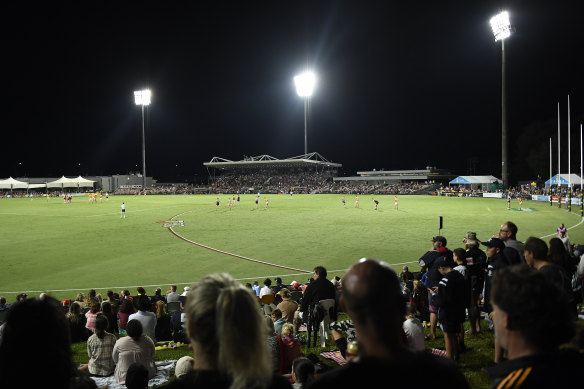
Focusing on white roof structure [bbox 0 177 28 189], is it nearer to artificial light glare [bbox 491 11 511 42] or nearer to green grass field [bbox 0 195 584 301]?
green grass field [bbox 0 195 584 301]

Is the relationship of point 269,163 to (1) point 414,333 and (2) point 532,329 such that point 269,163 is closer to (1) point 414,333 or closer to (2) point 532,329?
(1) point 414,333

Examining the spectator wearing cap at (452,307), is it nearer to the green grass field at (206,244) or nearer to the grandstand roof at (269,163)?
the green grass field at (206,244)

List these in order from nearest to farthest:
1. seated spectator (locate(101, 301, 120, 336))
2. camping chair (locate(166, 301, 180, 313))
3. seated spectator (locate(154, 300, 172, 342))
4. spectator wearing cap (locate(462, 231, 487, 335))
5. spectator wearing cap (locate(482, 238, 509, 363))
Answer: spectator wearing cap (locate(482, 238, 509, 363))
spectator wearing cap (locate(462, 231, 487, 335))
seated spectator (locate(101, 301, 120, 336))
seated spectator (locate(154, 300, 172, 342))
camping chair (locate(166, 301, 180, 313))

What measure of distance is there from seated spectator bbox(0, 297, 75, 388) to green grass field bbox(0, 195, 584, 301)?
41.9ft

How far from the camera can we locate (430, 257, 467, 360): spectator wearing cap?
5.80 meters

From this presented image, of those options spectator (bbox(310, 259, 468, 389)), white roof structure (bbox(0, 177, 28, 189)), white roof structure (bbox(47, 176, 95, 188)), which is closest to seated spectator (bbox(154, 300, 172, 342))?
spectator (bbox(310, 259, 468, 389))

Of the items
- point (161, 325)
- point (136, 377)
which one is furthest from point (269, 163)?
point (136, 377)

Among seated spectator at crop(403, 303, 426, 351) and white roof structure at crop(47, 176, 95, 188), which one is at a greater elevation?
white roof structure at crop(47, 176, 95, 188)

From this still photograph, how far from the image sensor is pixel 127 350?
205 inches

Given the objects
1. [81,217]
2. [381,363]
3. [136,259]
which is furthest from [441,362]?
[81,217]

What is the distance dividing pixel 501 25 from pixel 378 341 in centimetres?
6650

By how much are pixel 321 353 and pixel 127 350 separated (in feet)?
9.89

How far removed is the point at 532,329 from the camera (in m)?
2.01

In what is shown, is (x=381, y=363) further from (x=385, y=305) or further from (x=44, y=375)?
(x=44, y=375)
